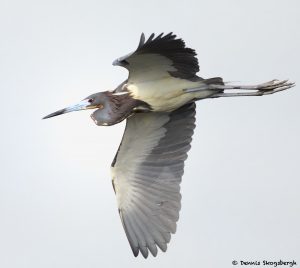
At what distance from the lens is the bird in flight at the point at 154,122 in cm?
1520

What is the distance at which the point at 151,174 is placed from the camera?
16.5m

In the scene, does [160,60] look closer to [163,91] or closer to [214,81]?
[163,91]

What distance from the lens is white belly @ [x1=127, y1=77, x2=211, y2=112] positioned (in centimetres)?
1540

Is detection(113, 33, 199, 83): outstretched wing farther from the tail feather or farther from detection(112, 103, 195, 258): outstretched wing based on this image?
→ detection(112, 103, 195, 258): outstretched wing

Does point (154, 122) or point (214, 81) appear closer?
point (214, 81)

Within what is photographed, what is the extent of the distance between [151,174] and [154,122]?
786 mm

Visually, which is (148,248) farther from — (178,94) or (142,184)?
(178,94)

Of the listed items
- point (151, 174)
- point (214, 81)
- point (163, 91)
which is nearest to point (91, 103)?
point (163, 91)

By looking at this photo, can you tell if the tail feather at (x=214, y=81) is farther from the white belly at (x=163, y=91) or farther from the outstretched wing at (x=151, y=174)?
the outstretched wing at (x=151, y=174)

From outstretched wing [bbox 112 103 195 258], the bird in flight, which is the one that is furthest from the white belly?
outstretched wing [bbox 112 103 195 258]

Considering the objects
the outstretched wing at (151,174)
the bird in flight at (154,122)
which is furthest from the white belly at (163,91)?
the outstretched wing at (151,174)

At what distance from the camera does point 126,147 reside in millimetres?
16500

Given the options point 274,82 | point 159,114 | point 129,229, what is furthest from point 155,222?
point 274,82

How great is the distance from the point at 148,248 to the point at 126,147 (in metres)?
1.54
